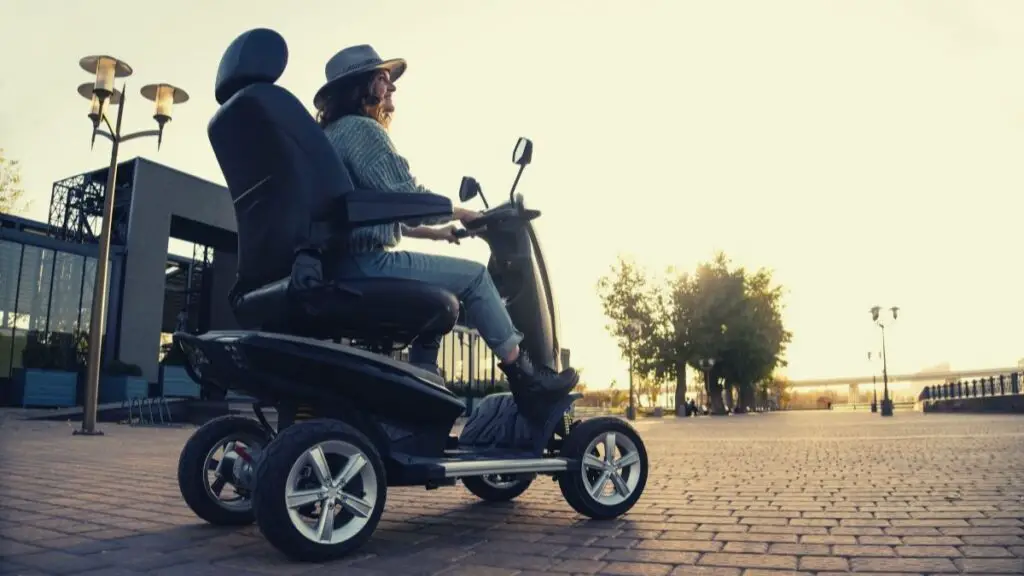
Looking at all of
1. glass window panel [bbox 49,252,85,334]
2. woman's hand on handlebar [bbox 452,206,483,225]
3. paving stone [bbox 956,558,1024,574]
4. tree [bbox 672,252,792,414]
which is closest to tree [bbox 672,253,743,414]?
tree [bbox 672,252,792,414]

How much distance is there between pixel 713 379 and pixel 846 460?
133ft

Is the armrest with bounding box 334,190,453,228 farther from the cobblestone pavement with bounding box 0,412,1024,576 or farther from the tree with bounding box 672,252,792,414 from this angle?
the tree with bounding box 672,252,792,414

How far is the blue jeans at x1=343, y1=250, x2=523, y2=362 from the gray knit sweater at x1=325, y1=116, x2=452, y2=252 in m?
0.09

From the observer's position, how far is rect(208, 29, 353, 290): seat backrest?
2.88m

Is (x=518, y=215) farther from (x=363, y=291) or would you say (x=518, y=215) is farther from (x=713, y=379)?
(x=713, y=379)

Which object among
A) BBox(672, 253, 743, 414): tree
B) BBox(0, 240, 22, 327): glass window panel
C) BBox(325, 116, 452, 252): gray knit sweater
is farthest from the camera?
BBox(672, 253, 743, 414): tree

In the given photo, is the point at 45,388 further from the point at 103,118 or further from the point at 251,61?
the point at 251,61

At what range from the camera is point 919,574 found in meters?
2.56

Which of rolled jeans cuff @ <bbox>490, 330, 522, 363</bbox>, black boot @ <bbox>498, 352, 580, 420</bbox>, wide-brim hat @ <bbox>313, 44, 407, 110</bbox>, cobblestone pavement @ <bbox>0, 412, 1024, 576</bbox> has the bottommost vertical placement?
cobblestone pavement @ <bbox>0, 412, 1024, 576</bbox>

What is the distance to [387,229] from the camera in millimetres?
3115

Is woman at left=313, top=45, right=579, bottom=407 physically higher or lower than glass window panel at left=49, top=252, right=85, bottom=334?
lower

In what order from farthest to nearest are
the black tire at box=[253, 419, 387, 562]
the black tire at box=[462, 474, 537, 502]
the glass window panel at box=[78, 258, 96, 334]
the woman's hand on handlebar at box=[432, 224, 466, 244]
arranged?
the glass window panel at box=[78, 258, 96, 334], the black tire at box=[462, 474, 537, 502], the woman's hand on handlebar at box=[432, 224, 466, 244], the black tire at box=[253, 419, 387, 562]

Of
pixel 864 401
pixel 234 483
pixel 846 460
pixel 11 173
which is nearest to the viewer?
pixel 234 483

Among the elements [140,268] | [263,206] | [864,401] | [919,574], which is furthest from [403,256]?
[864,401]
